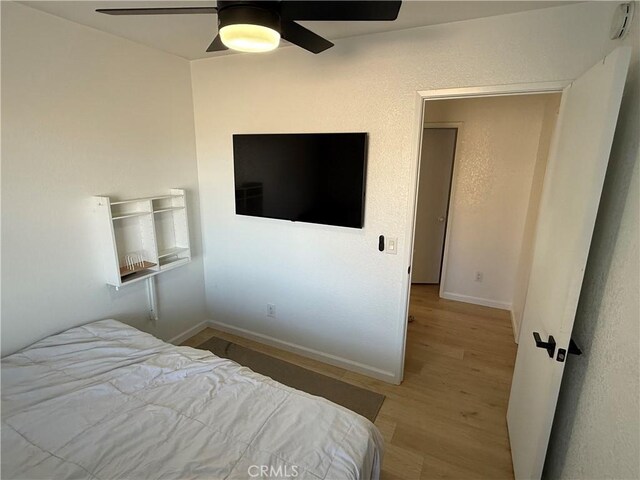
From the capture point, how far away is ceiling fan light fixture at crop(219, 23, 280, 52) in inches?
45.7

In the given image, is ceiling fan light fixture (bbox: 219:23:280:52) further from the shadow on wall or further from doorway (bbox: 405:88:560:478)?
doorway (bbox: 405:88:560:478)

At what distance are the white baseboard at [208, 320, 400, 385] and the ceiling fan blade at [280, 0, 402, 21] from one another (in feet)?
7.58

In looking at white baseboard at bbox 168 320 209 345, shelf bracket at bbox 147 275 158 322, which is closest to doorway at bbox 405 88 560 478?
white baseboard at bbox 168 320 209 345

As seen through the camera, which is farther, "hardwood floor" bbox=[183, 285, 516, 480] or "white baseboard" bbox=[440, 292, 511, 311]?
"white baseboard" bbox=[440, 292, 511, 311]

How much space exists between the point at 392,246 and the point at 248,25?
1.60 m

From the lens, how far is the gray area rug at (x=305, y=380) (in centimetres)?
228

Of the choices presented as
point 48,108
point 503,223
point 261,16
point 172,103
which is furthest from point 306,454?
point 503,223

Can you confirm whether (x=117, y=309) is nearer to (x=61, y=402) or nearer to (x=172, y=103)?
(x=61, y=402)

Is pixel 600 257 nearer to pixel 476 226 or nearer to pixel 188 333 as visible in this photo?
pixel 476 226

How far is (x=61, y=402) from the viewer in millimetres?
1437

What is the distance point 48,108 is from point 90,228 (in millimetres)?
746

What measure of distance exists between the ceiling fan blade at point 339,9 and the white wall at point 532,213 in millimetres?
2497

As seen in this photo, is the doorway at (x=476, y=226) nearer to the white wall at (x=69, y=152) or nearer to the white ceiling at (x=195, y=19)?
the white ceiling at (x=195, y=19)

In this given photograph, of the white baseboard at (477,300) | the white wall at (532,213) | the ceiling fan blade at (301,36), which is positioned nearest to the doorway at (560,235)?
the ceiling fan blade at (301,36)
